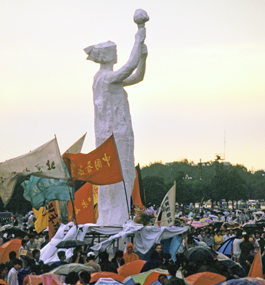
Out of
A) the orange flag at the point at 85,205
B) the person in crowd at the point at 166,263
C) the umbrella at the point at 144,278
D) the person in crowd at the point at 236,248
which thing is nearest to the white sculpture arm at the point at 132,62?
the orange flag at the point at 85,205

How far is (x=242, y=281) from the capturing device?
8.30 m

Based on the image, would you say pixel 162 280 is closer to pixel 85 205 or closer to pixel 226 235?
pixel 226 235

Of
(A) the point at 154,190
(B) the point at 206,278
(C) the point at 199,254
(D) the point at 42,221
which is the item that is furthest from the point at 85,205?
(A) the point at 154,190

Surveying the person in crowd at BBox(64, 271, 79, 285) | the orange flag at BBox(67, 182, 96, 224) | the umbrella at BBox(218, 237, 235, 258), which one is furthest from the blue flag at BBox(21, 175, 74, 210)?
the person in crowd at BBox(64, 271, 79, 285)

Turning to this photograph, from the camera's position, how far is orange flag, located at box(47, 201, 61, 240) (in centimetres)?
2115

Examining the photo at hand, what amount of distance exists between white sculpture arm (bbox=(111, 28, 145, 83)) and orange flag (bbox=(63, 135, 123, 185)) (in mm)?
3758

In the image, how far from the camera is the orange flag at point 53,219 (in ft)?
69.4

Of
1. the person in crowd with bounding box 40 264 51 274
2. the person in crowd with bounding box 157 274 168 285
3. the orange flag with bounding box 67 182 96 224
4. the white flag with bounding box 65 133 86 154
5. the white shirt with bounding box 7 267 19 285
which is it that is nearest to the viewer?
the person in crowd with bounding box 157 274 168 285

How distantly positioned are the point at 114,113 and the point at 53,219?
14.2 ft

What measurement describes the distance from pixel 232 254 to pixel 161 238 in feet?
7.00

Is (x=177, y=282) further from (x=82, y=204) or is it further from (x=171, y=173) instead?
(x=171, y=173)

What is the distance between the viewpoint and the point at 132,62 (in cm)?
2033

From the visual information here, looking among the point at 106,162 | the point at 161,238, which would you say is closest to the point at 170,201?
the point at 161,238

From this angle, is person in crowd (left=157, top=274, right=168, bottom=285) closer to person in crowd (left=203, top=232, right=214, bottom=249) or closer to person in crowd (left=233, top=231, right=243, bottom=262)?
person in crowd (left=233, top=231, right=243, bottom=262)
